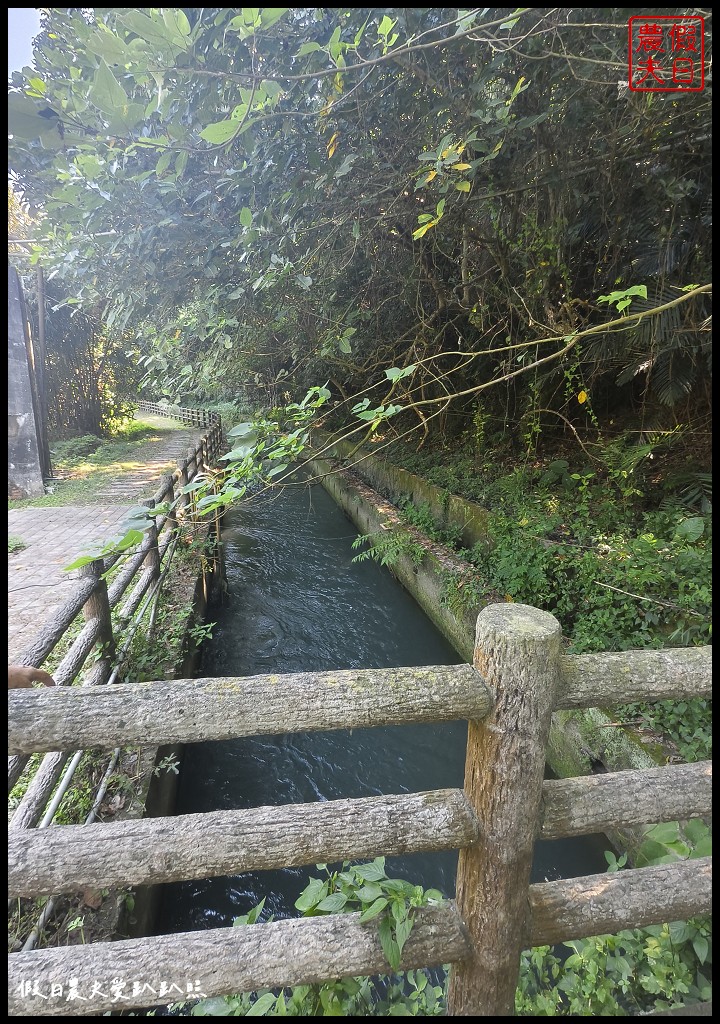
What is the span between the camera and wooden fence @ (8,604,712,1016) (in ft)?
3.77

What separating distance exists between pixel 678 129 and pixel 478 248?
1915mm

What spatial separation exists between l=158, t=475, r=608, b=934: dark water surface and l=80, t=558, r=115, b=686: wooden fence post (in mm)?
987

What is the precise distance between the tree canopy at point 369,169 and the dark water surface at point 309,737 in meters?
1.85

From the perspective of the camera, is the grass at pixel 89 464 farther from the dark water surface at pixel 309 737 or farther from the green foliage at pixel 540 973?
the green foliage at pixel 540 973

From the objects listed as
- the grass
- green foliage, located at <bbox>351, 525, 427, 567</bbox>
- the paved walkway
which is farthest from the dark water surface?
the grass

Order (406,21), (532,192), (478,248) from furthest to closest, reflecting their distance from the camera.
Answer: (478,248) < (532,192) < (406,21)

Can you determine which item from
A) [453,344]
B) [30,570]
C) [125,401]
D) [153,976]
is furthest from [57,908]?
[125,401]

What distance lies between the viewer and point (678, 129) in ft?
10.0

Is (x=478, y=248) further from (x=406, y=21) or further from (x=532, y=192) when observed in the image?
(x=406, y=21)

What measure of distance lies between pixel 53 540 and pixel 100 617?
3968 mm

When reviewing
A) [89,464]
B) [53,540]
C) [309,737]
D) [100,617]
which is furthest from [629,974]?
[89,464]

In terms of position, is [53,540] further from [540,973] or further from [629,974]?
[629,974]

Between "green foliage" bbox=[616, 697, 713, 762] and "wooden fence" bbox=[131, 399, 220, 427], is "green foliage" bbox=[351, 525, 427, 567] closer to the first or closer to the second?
"green foliage" bbox=[616, 697, 713, 762]

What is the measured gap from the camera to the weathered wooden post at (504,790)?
1.19 metres
